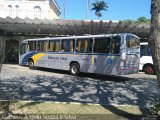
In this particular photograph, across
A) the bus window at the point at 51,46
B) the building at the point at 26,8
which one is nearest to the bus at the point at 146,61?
the bus window at the point at 51,46

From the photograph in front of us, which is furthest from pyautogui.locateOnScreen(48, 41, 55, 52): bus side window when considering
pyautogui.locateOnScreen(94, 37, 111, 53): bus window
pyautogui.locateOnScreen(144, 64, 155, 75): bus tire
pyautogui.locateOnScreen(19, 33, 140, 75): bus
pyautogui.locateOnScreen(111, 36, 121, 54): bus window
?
pyautogui.locateOnScreen(144, 64, 155, 75): bus tire

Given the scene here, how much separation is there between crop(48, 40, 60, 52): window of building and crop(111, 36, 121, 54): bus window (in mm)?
5370

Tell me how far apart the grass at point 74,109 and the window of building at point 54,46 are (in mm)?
12369

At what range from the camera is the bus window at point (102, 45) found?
707 inches

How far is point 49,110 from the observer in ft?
28.6

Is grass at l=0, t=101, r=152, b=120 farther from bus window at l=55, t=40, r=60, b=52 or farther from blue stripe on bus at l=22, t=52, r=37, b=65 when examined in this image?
Answer: blue stripe on bus at l=22, t=52, r=37, b=65

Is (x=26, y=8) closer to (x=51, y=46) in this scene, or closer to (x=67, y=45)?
(x=51, y=46)

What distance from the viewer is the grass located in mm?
8350

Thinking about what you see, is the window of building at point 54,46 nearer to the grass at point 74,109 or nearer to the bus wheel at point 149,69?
the bus wheel at point 149,69

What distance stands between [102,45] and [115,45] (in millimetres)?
1079

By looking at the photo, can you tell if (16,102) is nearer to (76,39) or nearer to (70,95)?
(70,95)

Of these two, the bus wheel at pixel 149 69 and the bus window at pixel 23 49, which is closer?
the bus wheel at pixel 149 69

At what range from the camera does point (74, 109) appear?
895cm

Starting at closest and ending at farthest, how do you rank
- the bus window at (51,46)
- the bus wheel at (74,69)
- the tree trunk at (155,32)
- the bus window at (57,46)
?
1. the tree trunk at (155,32)
2. the bus wheel at (74,69)
3. the bus window at (57,46)
4. the bus window at (51,46)
